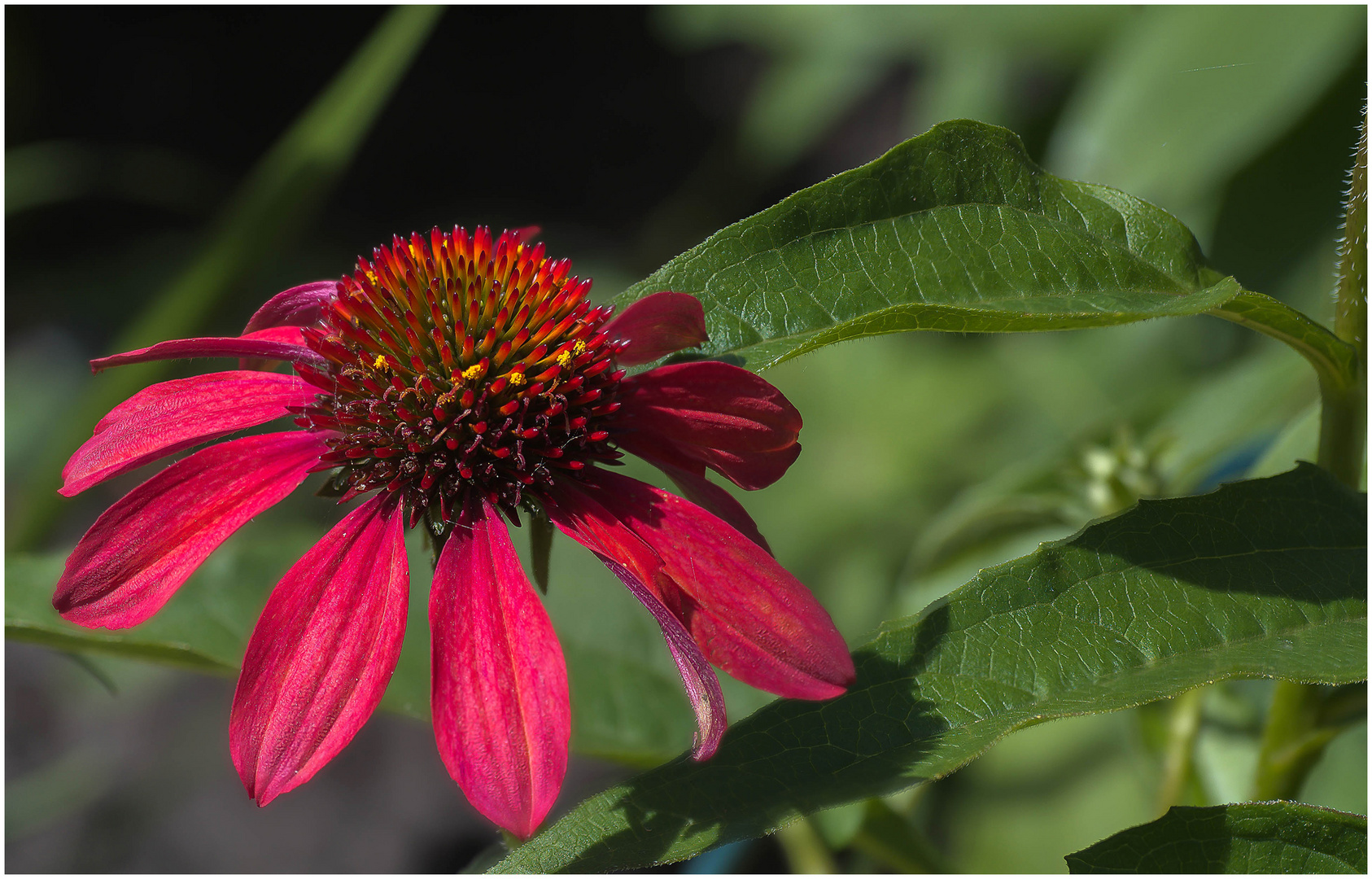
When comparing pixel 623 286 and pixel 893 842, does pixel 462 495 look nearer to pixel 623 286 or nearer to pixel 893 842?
pixel 893 842

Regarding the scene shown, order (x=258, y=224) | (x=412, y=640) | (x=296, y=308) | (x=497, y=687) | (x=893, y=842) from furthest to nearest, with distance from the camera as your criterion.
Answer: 1. (x=258, y=224)
2. (x=412, y=640)
3. (x=893, y=842)
4. (x=296, y=308)
5. (x=497, y=687)

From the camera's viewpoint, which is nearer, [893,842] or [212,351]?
[212,351]

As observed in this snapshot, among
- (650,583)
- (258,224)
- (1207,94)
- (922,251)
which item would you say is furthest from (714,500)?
(1207,94)

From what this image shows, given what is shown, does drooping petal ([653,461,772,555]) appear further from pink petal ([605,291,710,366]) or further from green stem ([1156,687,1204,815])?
green stem ([1156,687,1204,815])

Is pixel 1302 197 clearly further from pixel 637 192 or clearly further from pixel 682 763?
pixel 637 192

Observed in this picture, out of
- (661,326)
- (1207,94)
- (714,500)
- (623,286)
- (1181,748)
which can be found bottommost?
(1181,748)

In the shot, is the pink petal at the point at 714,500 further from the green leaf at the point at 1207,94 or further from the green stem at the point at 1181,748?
the green leaf at the point at 1207,94

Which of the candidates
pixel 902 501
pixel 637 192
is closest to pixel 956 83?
pixel 902 501
